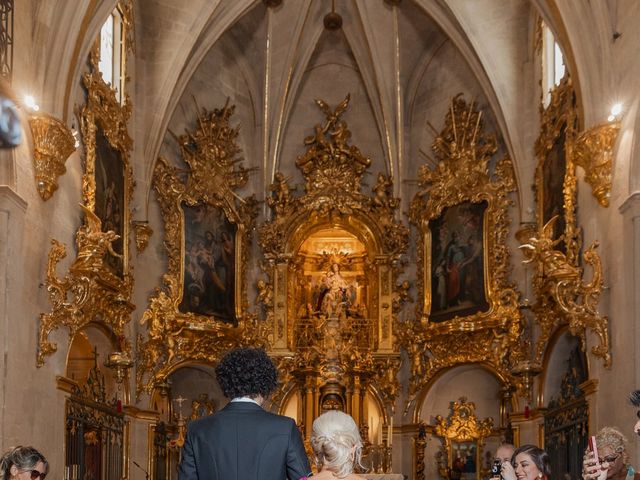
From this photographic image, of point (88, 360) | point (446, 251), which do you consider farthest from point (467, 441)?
point (88, 360)

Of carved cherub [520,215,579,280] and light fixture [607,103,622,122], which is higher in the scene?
light fixture [607,103,622,122]

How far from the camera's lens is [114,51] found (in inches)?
784

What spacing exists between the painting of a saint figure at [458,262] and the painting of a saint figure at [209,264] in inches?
160

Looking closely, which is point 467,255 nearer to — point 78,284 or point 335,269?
point 335,269

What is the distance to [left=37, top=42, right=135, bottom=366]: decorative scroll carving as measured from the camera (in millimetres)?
15562

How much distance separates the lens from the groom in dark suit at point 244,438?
5398 mm

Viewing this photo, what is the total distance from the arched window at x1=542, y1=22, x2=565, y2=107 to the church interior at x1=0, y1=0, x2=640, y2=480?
0.06m

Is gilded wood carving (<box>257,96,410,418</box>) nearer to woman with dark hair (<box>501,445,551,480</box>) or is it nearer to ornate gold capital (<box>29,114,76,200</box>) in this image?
ornate gold capital (<box>29,114,76,200</box>)

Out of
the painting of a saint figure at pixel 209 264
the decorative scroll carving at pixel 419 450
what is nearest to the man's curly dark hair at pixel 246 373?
the painting of a saint figure at pixel 209 264

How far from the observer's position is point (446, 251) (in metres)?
22.0

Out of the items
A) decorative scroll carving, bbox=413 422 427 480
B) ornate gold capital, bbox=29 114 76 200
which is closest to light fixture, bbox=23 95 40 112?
ornate gold capital, bbox=29 114 76 200

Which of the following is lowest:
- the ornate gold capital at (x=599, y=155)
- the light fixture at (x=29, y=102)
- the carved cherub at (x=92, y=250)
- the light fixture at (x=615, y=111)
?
the carved cherub at (x=92, y=250)

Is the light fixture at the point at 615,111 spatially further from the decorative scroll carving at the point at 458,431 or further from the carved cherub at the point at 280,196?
the carved cherub at the point at 280,196

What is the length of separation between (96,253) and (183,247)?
5363 mm
